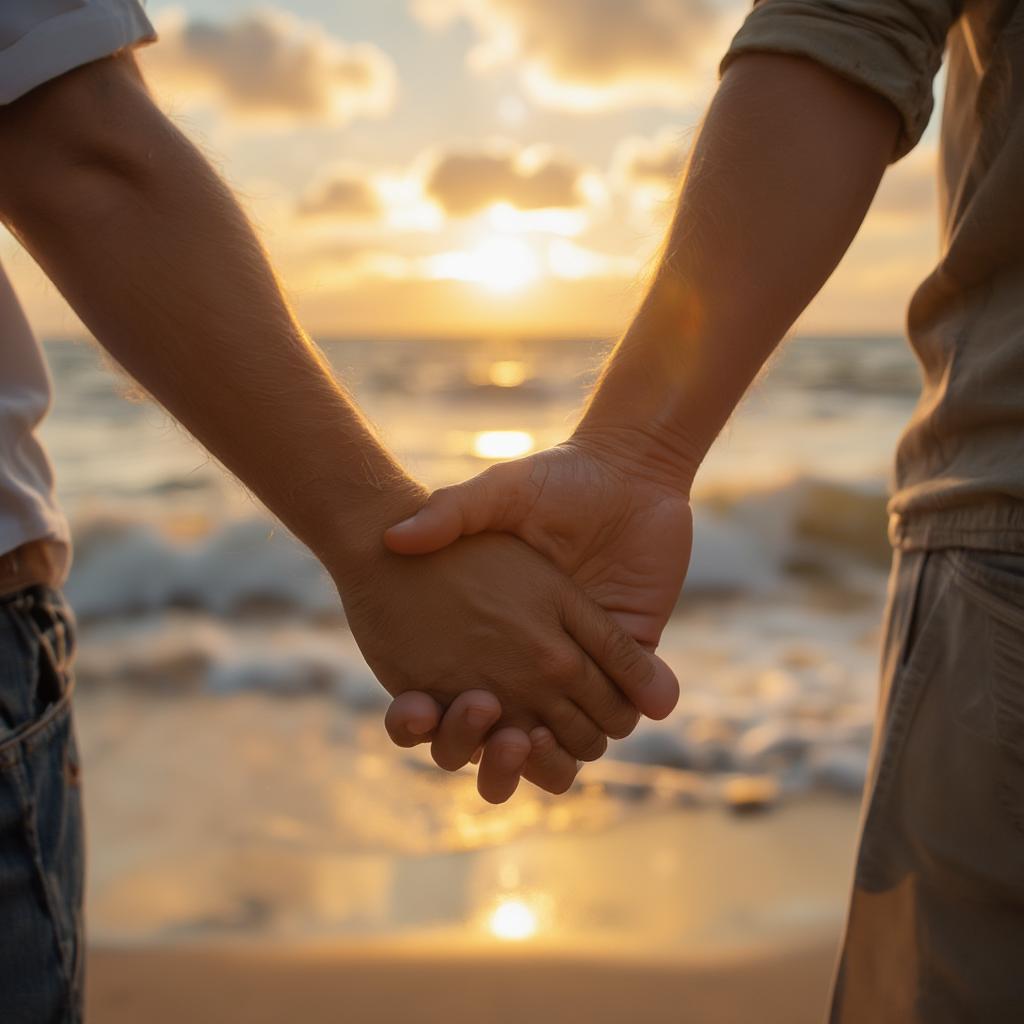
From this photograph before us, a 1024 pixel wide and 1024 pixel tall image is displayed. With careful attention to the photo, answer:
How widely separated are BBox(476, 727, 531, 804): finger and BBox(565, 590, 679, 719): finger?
0.18 meters

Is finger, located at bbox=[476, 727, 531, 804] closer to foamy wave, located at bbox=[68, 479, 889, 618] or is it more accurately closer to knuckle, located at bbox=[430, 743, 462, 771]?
knuckle, located at bbox=[430, 743, 462, 771]

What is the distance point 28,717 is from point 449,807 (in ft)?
7.81

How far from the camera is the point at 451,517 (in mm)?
1569

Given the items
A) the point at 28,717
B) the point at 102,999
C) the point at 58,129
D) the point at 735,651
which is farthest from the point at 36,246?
the point at 735,651

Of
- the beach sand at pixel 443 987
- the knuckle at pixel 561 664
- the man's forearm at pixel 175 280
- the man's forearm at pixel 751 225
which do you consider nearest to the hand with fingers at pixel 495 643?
the knuckle at pixel 561 664

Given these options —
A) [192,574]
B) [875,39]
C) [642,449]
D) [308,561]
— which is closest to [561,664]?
[642,449]

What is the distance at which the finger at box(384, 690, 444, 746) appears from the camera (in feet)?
5.13

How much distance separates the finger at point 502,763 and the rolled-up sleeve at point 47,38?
1059 millimetres

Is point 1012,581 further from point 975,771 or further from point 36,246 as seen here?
point 36,246

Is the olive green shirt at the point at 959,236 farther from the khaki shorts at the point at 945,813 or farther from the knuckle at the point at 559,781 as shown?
the knuckle at the point at 559,781

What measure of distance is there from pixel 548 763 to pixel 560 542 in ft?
1.16

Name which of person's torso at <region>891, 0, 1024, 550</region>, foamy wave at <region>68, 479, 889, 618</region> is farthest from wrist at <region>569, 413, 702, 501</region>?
foamy wave at <region>68, 479, 889, 618</region>

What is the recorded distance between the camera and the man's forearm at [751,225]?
54.4 inches

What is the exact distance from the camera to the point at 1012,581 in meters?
1.15
